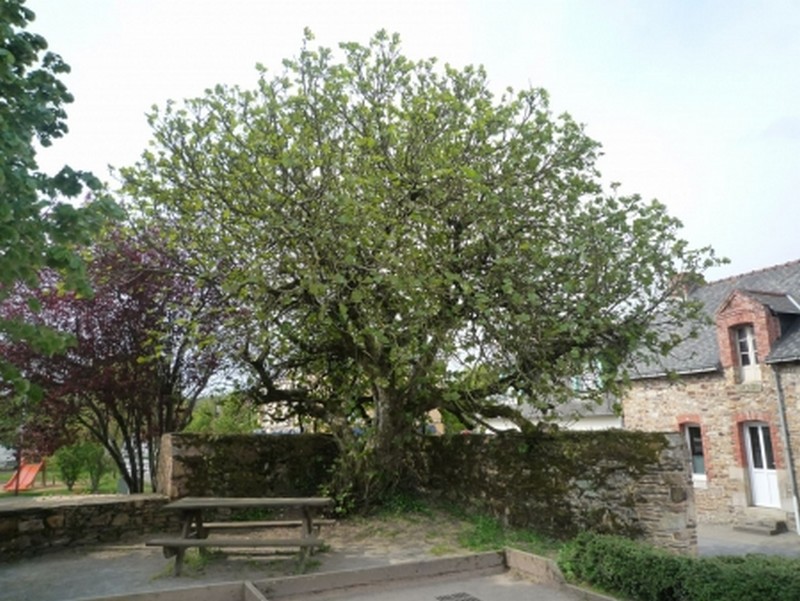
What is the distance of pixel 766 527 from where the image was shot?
53.0ft

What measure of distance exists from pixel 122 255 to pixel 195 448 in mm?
4088

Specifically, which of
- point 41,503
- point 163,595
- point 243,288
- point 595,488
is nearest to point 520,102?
point 243,288

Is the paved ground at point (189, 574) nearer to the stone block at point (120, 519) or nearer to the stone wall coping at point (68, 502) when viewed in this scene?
the stone block at point (120, 519)

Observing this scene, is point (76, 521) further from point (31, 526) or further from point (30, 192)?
point (30, 192)

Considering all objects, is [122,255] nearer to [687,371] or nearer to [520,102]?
[520,102]

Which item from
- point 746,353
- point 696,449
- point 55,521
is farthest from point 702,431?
point 55,521

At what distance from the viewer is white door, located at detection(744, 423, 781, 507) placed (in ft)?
55.6

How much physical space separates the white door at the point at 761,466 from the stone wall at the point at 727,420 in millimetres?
222

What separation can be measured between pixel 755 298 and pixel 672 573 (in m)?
14.1

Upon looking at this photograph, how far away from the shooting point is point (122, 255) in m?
11.5

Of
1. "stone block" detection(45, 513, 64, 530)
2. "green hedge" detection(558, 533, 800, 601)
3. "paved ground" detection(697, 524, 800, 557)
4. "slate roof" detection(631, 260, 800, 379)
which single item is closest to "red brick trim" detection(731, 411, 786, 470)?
"slate roof" detection(631, 260, 800, 379)

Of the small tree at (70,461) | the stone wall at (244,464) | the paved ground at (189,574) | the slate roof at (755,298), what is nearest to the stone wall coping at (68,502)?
the stone wall at (244,464)

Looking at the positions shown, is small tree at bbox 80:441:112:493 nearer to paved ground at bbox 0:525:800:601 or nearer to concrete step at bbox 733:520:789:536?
paved ground at bbox 0:525:800:601

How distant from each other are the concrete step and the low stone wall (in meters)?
15.3
